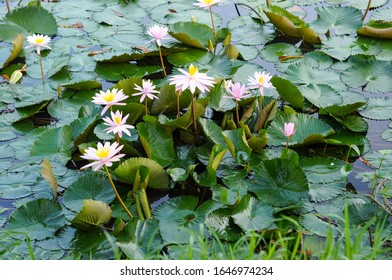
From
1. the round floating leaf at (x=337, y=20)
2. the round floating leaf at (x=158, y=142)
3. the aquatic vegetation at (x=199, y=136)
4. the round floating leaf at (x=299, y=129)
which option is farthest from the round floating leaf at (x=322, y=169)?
the round floating leaf at (x=337, y=20)

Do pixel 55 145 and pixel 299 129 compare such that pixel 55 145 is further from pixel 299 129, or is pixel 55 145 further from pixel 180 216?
pixel 299 129

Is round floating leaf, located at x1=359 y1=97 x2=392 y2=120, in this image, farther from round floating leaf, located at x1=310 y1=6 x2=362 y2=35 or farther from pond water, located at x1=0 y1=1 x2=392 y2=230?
round floating leaf, located at x1=310 y1=6 x2=362 y2=35

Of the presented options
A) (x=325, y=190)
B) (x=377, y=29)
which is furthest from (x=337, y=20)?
(x=325, y=190)

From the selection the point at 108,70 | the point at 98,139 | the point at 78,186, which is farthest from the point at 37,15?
the point at 78,186

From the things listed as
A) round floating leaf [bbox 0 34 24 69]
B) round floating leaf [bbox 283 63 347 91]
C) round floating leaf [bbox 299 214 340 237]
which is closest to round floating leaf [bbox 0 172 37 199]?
round floating leaf [bbox 0 34 24 69]

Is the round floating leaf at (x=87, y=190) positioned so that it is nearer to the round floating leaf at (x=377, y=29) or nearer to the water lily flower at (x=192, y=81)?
the water lily flower at (x=192, y=81)
